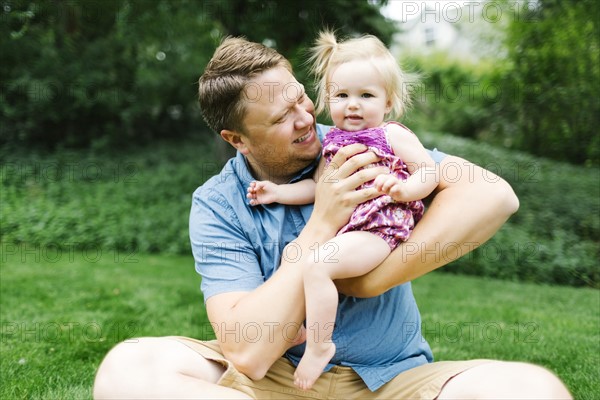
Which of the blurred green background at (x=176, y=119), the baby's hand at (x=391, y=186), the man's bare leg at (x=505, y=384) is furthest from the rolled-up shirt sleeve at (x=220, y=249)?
Answer: the blurred green background at (x=176, y=119)

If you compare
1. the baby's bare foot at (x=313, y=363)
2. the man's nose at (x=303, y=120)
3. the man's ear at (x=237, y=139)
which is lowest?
the baby's bare foot at (x=313, y=363)

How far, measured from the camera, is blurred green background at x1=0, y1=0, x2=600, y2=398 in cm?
511

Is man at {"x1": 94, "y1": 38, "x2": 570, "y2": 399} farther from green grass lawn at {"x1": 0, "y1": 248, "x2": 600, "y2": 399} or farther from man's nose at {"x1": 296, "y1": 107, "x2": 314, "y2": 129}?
green grass lawn at {"x1": 0, "y1": 248, "x2": 600, "y2": 399}

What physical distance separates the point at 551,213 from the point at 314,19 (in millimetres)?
4085

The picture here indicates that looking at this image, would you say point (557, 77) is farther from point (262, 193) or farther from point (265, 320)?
point (265, 320)

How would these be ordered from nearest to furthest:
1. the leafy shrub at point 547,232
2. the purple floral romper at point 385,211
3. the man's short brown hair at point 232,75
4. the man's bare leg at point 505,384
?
the man's bare leg at point 505,384 < the purple floral romper at point 385,211 < the man's short brown hair at point 232,75 < the leafy shrub at point 547,232

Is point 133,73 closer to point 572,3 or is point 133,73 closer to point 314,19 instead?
point 314,19

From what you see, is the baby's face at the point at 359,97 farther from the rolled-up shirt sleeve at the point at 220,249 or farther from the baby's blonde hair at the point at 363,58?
the rolled-up shirt sleeve at the point at 220,249

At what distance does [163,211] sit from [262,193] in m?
6.30

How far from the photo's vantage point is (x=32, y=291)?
4719 mm

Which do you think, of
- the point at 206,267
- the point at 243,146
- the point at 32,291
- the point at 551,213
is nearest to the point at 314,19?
the point at 551,213

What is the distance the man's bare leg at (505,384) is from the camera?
1.44 metres

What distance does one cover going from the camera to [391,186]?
1774mm

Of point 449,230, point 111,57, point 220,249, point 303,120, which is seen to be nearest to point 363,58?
point 303,120
